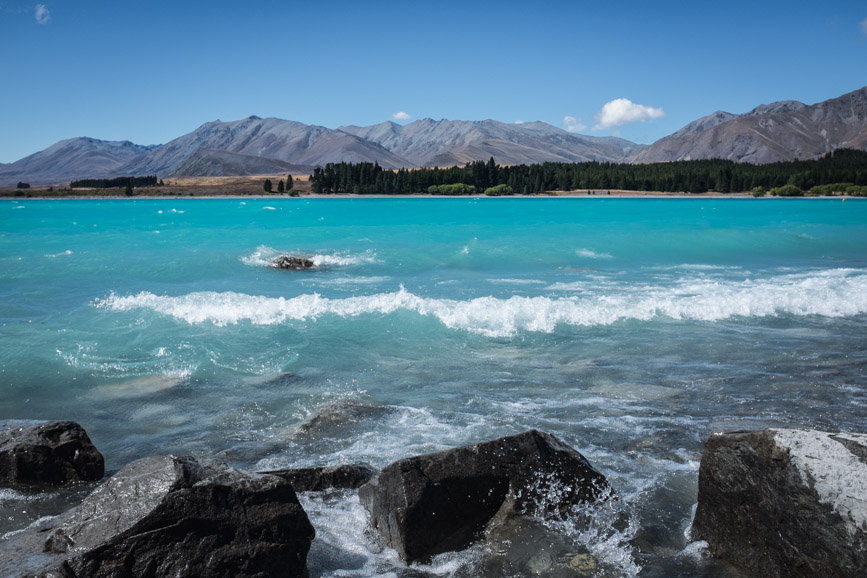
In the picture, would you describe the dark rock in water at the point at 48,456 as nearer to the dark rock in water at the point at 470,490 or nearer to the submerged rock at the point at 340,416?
the submerged rock at the point at 340,416

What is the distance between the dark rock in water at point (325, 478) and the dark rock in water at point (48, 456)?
2406 millimetres

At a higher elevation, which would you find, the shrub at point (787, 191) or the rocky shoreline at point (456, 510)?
the shrub at point (787, 191)

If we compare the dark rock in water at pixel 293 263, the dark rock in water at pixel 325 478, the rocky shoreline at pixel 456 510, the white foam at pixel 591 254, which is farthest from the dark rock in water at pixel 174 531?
the white foam at pixel 591 254

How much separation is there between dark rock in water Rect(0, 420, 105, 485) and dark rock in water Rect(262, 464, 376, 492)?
7.89 ft

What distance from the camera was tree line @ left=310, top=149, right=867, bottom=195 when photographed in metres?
171

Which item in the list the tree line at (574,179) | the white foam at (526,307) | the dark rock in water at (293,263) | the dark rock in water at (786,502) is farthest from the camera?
the tree line at (574,179)

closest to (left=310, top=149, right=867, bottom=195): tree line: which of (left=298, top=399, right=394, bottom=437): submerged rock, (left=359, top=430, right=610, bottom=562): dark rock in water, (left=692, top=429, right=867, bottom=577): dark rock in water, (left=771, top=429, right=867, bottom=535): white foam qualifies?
(left=298, top=399, right=394, bottom=437): submerged rock

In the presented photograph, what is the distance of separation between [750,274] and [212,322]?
23532 mm

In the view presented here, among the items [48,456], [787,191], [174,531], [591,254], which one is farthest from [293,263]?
[787,191]

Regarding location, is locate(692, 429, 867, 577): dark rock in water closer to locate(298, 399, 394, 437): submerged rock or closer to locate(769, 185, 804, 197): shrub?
locate(298, 399, 394, 437): submerged rock

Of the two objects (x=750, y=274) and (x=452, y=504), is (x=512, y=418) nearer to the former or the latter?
(x=452, y=504)

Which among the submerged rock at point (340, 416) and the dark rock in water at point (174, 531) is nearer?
the dark rock in water at point (174, 531)

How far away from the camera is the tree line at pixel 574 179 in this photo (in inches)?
6747

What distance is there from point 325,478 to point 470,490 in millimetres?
1837
